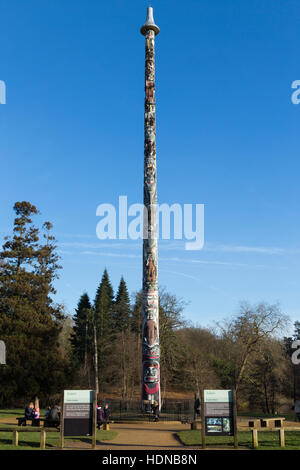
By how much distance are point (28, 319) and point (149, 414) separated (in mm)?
16797

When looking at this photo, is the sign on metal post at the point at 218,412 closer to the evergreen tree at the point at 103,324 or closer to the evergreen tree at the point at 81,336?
the evergreen tree at the point at 103,324

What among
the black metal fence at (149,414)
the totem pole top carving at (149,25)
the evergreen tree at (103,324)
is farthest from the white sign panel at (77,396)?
the evergreen tree at (103,324)

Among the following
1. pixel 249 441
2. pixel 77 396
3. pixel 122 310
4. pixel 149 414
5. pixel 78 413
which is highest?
pixel 122 310

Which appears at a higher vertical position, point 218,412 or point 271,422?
point 218,412

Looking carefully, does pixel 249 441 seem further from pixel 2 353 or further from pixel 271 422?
pixel 2 353

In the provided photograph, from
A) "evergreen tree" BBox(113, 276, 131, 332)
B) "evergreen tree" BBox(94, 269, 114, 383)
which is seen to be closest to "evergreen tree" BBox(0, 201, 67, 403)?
"evergreen tree" BBox(94, 269, 114, 383)

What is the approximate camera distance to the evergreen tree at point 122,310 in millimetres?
79463

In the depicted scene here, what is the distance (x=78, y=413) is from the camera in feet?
44.1

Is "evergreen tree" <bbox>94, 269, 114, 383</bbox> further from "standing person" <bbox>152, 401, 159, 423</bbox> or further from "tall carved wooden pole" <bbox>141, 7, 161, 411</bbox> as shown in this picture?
"standing person" <bbox>152, 401, 159, 423</bbox>

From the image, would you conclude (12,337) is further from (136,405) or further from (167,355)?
(167,355)

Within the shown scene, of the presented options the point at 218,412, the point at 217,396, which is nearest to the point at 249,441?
the point at 218,412

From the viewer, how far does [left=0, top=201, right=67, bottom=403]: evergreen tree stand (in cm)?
3625

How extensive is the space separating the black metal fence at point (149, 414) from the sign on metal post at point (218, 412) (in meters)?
11.8
